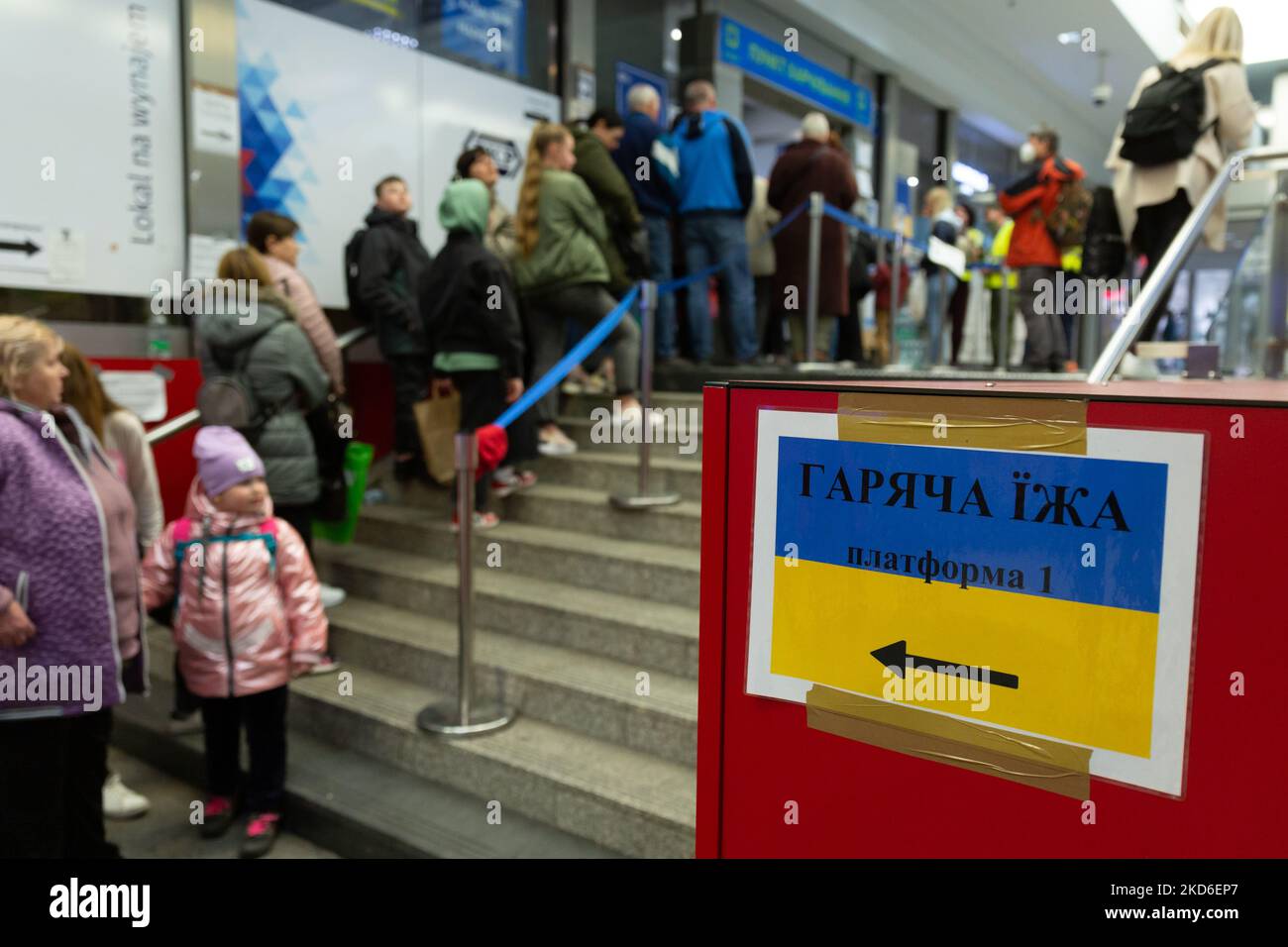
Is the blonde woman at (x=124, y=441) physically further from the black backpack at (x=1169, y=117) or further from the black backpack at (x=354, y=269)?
the black backpack at (x=1169, y=117)

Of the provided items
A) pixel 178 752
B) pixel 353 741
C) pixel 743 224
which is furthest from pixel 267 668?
pixel 743 224

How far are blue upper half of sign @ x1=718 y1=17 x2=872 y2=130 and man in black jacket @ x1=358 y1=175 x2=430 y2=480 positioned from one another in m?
4.64

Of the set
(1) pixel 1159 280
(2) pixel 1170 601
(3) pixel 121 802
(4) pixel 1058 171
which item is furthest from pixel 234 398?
(4) pixel 1058 171

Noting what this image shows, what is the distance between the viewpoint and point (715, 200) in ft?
17.4

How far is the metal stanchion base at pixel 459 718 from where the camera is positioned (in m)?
3.22

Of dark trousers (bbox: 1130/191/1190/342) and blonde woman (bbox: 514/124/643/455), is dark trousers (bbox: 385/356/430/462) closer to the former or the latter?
blonde woman (bbox: 514/124/643/455)

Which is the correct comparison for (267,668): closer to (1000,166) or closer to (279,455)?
(279,455)

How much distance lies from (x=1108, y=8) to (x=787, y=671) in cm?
1011

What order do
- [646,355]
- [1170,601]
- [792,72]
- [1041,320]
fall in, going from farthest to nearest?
[792,72], [1041,320], [646,355], [1170,601]

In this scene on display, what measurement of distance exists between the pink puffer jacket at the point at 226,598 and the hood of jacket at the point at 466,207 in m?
1.86

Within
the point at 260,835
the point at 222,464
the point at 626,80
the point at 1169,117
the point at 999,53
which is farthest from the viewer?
the point at 999,53

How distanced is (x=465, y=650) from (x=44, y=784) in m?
1.26

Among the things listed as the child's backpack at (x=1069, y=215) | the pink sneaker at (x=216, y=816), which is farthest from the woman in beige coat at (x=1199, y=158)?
the pink sneaker at (x=216, y=816)

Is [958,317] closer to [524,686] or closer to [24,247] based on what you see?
[524,686]
